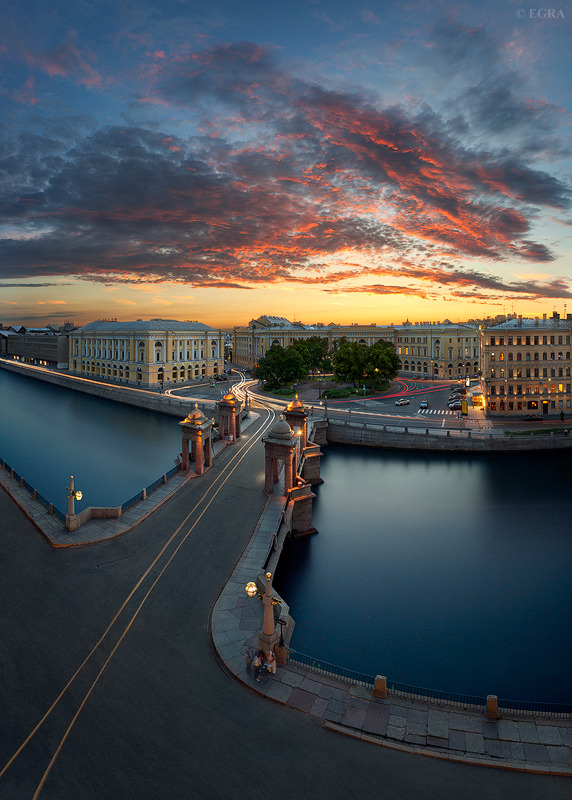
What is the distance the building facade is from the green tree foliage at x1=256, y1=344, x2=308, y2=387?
149 ft

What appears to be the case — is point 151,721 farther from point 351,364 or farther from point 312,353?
point 312,353

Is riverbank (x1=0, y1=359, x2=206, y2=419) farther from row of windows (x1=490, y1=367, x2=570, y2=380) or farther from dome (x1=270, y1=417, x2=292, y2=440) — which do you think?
row of windows (x1=490, y1=367, x2=570, y2=380)

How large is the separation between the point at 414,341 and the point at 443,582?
128 m

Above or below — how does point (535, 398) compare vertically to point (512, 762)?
above

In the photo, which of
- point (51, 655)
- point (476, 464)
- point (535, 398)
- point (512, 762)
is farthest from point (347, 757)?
point (535, 398)

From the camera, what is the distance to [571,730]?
1551 cm

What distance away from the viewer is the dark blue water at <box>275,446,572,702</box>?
23484 mm

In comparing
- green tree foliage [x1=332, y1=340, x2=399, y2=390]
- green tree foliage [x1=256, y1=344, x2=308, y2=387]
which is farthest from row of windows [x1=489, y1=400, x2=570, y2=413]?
green tree foliage [x1=256, y1=344, x2=308, y2=387]

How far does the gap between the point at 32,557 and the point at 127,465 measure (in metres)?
35.9

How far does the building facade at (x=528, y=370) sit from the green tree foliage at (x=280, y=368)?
45.5 meters

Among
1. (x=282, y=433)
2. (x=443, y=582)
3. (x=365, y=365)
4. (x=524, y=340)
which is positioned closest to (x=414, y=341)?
(x=365, y=365)

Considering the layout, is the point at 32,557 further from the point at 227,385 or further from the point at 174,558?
the point at 227,385

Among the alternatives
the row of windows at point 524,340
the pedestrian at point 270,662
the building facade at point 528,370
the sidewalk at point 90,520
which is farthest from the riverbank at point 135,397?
the pedestrian at point 270,662

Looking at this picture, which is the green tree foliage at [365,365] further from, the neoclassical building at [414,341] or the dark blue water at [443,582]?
the dark blue water at [443,582]
